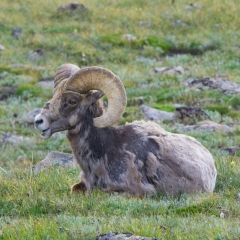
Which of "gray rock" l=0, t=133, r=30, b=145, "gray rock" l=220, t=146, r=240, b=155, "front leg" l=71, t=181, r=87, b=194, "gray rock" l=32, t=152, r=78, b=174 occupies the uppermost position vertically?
"front leg" l=71, t=181, r=87, b=194

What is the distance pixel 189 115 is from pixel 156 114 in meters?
1.13

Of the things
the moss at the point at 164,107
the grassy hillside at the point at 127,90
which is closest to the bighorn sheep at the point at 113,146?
the grassy hillside at the point at 127,90

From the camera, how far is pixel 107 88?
10500 mm

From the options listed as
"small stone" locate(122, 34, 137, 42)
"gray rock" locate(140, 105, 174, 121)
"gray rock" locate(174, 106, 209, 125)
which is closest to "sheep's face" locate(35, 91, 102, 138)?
"gray rock" locate(174, 106, 209, 125)

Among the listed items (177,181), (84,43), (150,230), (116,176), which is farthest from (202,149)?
(84,43)

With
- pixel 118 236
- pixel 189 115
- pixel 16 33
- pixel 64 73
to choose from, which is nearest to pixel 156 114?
pixel 189 115

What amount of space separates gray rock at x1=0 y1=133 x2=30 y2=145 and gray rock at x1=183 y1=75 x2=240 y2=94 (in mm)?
7774

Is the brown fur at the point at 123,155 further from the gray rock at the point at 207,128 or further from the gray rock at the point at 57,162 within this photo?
the gray rock at the point at 207,128

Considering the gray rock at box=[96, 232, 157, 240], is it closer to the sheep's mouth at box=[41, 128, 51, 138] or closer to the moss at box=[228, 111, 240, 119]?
the sheep's mouth at box=[41, 128, 51, 138]

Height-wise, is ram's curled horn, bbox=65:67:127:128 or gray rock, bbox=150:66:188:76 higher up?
ram's curled horn, bbox=65:67:127:128

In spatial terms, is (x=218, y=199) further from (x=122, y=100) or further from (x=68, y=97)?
(x=68, y=97)

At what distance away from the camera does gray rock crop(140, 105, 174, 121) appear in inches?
833

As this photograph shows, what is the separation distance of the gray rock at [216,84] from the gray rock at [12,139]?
7774 millimetres

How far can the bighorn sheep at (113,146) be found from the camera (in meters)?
10.5
